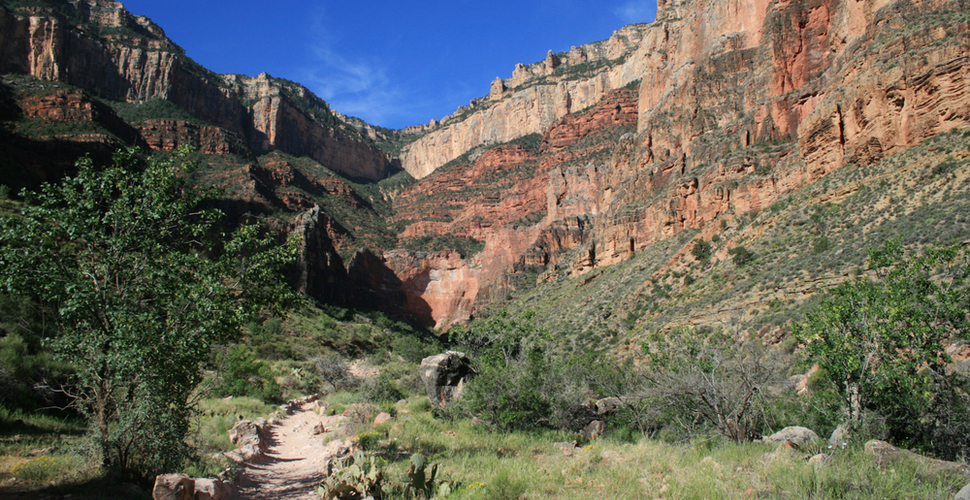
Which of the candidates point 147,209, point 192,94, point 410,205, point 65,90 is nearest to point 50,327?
point 147,209

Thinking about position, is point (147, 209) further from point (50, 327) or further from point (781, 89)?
point (781, 89)

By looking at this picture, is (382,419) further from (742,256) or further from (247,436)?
(742,256)

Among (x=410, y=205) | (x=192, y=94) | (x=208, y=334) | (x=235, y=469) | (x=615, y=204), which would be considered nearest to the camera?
(x=208, y=334)

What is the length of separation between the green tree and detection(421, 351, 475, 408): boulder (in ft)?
26.4

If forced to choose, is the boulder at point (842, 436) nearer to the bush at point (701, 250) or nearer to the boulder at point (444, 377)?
the boulder at point (444, 377)

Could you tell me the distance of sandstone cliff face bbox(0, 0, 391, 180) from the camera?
70062 millimetres

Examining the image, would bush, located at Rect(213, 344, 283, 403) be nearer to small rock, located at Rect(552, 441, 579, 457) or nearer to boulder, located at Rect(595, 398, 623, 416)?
boulder, located at Rect(595, 398, 623, 416)

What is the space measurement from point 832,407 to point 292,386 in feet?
74.3

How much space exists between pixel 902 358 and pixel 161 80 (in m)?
109

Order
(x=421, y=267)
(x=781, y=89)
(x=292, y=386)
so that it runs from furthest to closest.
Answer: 1. (x=421, y=267)
2. (x=781, y=89)
3. (x=292, y=386)

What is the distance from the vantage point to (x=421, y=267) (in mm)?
79312

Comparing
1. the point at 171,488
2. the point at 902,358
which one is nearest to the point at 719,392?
the point at 902,358

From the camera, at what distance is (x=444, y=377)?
15.2 m

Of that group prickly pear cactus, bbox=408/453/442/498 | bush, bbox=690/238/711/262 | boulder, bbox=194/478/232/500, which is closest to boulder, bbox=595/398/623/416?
prickly pear cactus, bbox=408/453/442/498
